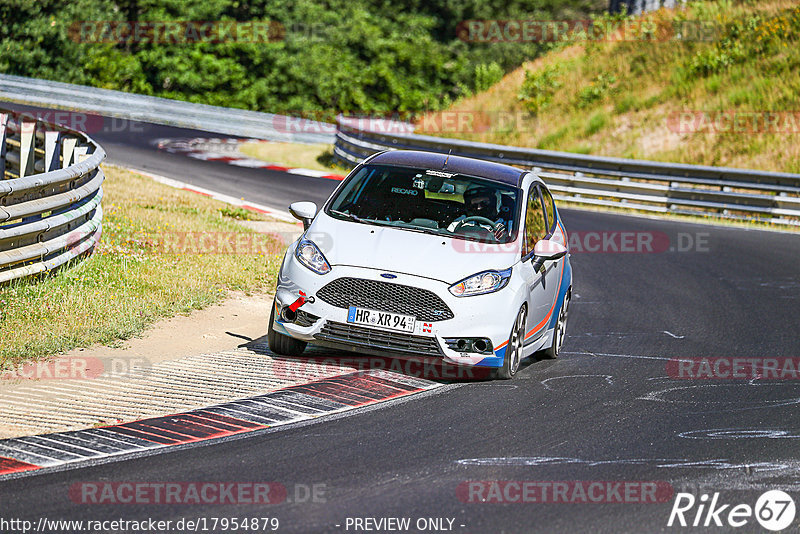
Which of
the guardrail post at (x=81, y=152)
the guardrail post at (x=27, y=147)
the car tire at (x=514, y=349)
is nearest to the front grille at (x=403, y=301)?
the car tire at (x=514, y=349)

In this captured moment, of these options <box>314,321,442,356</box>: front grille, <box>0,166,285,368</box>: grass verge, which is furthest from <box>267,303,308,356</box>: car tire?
<box>0,166,285,368</box>: grass verge

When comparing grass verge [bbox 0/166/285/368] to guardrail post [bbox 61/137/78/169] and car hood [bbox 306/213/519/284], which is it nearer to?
guardrail post [bbox 61/137/78/169]

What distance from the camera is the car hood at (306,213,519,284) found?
332 inches

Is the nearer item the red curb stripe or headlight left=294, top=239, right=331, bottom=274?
the red curb stripe

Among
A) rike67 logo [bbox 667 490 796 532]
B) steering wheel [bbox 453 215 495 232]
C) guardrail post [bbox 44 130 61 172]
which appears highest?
steering wheel [bbox 453 215 495 232]

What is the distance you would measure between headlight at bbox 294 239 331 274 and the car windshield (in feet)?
1.82

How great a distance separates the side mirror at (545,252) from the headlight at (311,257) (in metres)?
1.84

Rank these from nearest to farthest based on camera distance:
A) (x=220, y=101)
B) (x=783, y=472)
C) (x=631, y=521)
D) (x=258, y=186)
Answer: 1. (x=631, y=521)
2. (x=783, y=472)
3. (x=258, y=186)
4. (x=220, y=101)

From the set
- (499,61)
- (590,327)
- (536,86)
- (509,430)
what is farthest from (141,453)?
(499,61)

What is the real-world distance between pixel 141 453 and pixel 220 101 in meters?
44.5

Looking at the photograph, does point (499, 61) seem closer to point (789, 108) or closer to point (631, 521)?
point (789, 108)

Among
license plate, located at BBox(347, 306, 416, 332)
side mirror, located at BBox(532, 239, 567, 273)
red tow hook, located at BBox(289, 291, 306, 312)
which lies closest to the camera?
license plate, located at BBox(347, 306, 416, 332)

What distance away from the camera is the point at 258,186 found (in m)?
22.4

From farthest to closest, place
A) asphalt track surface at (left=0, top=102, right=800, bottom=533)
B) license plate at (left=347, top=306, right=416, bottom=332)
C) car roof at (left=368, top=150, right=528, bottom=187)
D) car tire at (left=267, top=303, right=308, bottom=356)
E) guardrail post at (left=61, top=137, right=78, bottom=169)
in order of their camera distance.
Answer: guardrail post at (left=61, top=137, right=78, bottom=169) → car roof at (left=368, top=150, right=528, bottom=187) → car tire at (left=267, top=303, right=308, bottom=356) → license plate at (left=347, top=306, right=416, bottom=332) → asphalt track surface at (left=0, top=102, right=800, bottom=533)
